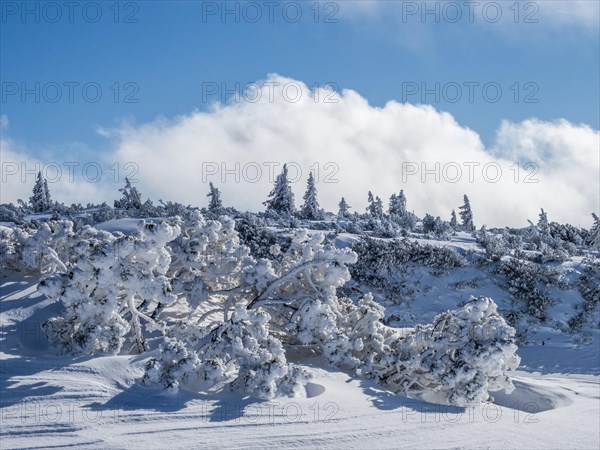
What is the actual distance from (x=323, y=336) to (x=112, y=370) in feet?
11.4

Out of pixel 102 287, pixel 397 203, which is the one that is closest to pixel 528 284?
pixel 102 287

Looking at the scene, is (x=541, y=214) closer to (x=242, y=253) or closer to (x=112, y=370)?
(x=242, y=253)

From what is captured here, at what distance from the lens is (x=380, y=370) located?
28.2 ft

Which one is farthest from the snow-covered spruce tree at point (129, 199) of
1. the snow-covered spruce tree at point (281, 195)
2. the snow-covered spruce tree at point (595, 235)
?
the snow-covered spruce tree at point (595, 235)

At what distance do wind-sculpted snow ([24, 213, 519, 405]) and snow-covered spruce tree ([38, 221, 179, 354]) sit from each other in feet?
0.05

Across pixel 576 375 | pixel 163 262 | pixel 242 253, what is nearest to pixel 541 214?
pixel 576 375

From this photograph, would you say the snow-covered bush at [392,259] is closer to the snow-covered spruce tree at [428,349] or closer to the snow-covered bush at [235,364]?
the snow-covered spruce tree at [428,349]

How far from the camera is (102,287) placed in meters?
7.58

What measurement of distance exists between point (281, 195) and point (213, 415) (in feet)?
100

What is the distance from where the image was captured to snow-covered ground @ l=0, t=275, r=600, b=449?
5359 millimetres

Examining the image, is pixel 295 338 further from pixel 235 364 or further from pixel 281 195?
pixel 281 195

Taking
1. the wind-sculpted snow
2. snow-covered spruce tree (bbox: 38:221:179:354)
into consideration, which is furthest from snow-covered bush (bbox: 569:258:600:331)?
snow-covered spruce tree (bbox: 38:221:179:354)

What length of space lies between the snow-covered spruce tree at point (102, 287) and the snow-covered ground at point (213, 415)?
0.37m

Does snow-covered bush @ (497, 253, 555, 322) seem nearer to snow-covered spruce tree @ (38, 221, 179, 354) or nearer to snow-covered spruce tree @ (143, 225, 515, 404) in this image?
snow-covered spruce tree @ (143, 225, 515, 404)
